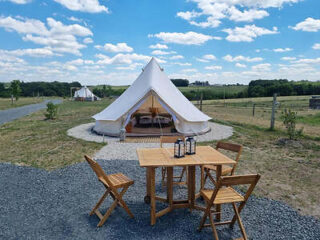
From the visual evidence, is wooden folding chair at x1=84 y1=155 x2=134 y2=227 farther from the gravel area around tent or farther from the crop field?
the crop field

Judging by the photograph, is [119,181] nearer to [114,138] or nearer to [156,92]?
[114,138]

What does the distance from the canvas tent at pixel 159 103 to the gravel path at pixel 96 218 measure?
459 cm

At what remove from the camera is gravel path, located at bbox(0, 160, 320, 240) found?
10.0 feet

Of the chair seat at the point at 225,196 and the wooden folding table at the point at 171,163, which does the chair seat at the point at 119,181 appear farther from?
the chair seat at the point at 225,196

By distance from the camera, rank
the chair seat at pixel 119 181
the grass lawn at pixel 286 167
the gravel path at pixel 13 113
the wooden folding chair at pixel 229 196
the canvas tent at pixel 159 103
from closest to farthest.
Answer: the wooden folding chair at pixel 229 196
the chair seat at pixel 119 181
the grass lawn at pixel 286 167
the canvas tent at pixel 159 103
the gravel path at pixel 13 113

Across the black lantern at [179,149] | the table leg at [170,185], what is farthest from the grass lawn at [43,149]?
the black lantern at [179,149]

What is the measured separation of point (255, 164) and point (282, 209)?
2281mm

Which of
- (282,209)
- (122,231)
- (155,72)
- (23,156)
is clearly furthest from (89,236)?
(155,72)

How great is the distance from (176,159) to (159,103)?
6.56 m

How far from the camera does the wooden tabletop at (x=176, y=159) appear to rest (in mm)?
3182

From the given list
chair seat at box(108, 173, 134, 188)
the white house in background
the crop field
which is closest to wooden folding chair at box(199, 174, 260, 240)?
chair seat at box(108, 173, 134, 188)

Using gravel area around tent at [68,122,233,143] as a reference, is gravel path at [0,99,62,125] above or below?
above

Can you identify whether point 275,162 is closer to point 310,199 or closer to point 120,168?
point 310,199

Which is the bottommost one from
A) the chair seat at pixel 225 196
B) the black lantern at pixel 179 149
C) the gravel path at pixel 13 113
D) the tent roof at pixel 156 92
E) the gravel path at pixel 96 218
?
the gravel path at pixel 96 218
